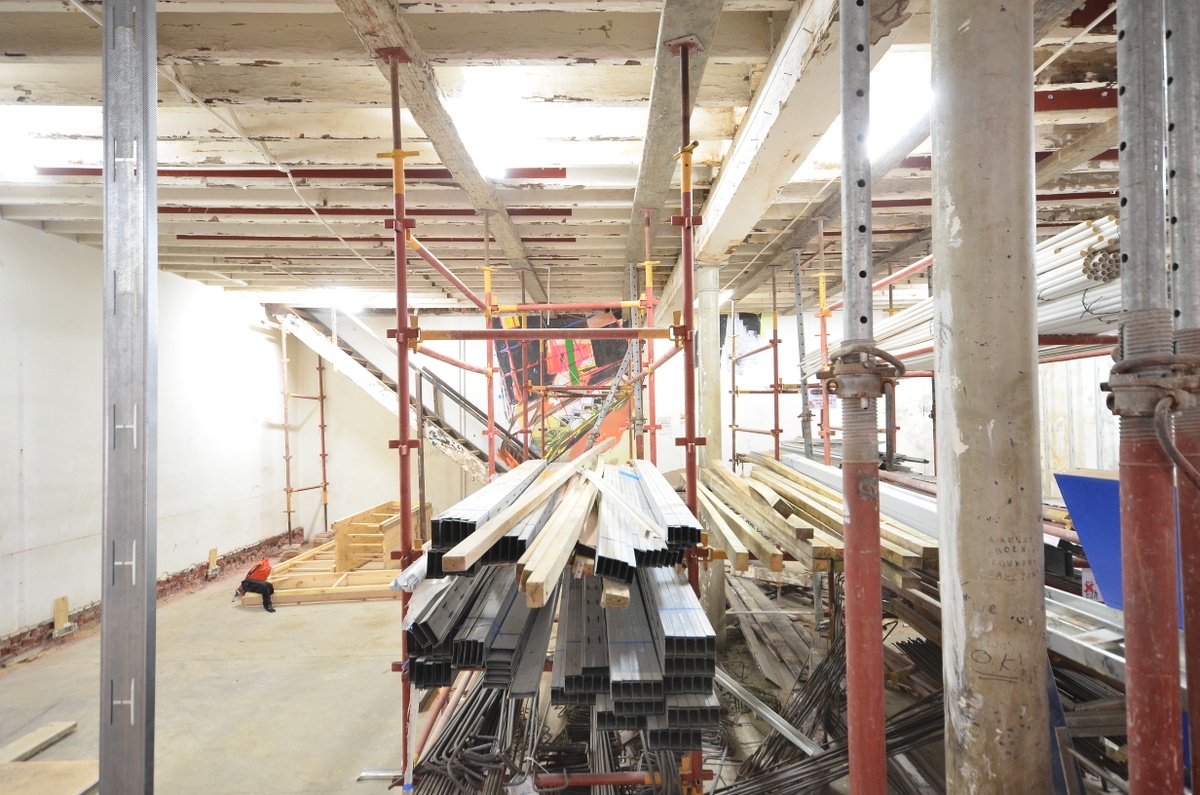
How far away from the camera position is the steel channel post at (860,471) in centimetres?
149

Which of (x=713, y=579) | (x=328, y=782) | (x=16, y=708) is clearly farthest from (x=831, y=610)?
(x=16, y=708)

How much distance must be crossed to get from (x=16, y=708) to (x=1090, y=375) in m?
13.4

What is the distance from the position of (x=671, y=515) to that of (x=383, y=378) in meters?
8.18

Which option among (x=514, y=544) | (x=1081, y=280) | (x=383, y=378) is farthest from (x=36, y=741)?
(x=1081, y=280)

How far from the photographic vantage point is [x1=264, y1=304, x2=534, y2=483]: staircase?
8.17 m

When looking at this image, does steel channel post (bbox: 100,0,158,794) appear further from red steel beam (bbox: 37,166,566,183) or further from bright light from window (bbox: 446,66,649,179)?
red steel beam (bbox: 37,166,566,183)

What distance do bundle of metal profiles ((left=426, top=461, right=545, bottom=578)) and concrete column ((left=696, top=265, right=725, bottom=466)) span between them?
8.55 feet

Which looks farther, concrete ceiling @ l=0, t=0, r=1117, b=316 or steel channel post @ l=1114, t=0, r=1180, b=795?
concrete ceiling @ l=0, t=0, r=1117, b=316

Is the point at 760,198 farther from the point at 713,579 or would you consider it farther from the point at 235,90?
the point at 235,90

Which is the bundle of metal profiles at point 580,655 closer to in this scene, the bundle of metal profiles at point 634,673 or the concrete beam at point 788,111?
the bundle of metal profiles at point 634,673

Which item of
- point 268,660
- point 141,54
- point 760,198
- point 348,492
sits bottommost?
point 268,660

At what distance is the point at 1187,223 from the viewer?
134cm

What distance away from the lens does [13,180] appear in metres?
4.26

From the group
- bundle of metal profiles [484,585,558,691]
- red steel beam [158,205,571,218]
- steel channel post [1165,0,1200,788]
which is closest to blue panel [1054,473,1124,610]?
steel channel post [1165,0,1200,788]
